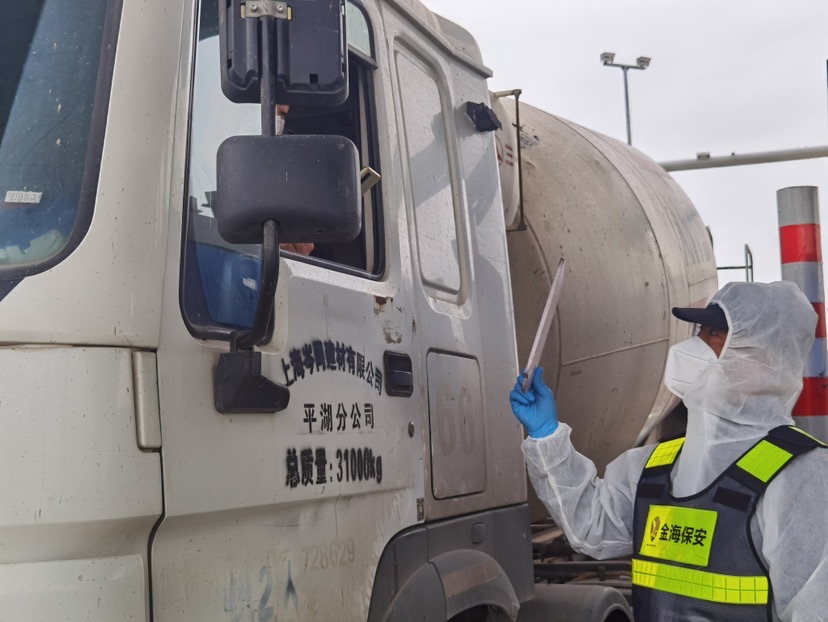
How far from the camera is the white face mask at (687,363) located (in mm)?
2922

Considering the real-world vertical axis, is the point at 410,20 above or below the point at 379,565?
above

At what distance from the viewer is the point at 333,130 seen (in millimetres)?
2949

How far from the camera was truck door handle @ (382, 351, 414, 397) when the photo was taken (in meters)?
2.68

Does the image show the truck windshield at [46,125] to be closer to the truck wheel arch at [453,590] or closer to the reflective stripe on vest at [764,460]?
the truck wheel arch at [453,590]

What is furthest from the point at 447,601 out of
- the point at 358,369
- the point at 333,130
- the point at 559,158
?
the point at 559,158

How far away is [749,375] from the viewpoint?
283 centimetres

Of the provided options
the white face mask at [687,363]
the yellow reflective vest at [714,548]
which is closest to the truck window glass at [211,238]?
the white face mask at [687,363]

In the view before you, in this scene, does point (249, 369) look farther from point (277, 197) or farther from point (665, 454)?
point (665, 454)

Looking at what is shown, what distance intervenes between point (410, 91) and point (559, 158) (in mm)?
1975

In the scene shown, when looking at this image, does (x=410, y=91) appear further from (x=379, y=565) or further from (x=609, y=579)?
(x=609, y=579)

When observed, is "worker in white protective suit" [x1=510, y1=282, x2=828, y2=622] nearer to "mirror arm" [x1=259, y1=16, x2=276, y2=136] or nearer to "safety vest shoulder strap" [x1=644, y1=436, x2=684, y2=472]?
"safety vest shoulder strap" [x1=644, y1=436, x2=684, y2=472]

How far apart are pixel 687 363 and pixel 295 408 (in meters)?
1.21

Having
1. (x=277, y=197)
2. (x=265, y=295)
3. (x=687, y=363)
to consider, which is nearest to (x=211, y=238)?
(x=265, y=295)

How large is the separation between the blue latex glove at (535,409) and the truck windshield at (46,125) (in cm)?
156
